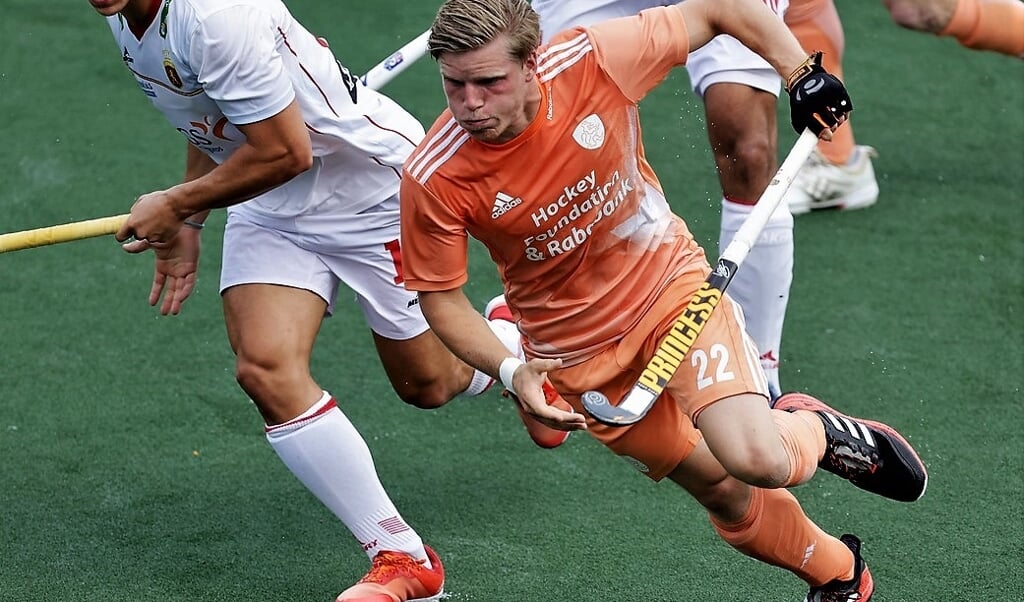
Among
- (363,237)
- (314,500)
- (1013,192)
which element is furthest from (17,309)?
(1013,192)

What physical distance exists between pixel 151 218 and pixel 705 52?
1.76 meters

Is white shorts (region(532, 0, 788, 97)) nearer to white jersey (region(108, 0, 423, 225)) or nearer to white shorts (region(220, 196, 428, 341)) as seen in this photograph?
white jersey (region(108, 0, 423, 225))

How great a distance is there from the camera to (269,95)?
11.0 feet

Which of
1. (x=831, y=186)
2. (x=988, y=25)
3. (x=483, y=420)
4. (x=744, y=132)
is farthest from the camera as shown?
(x=831, y=186)

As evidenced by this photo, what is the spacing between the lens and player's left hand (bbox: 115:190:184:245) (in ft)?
11.5

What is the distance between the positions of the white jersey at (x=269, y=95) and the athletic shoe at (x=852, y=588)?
4.90ft

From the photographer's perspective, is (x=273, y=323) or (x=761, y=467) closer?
(x=761, y=467)

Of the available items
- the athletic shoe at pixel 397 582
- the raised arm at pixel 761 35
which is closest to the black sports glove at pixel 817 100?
the raised arm at pixel 761 35

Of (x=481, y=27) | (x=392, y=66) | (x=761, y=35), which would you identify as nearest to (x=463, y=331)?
(x=481, y=27)

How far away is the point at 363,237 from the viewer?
12.5 feet

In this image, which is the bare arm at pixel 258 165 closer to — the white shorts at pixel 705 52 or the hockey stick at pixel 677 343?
the hockey stick at pixel 677 343

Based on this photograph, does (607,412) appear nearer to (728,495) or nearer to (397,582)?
(728,495)

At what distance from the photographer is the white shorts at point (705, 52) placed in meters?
4.27

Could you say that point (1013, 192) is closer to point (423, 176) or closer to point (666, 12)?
point (666, 12)
